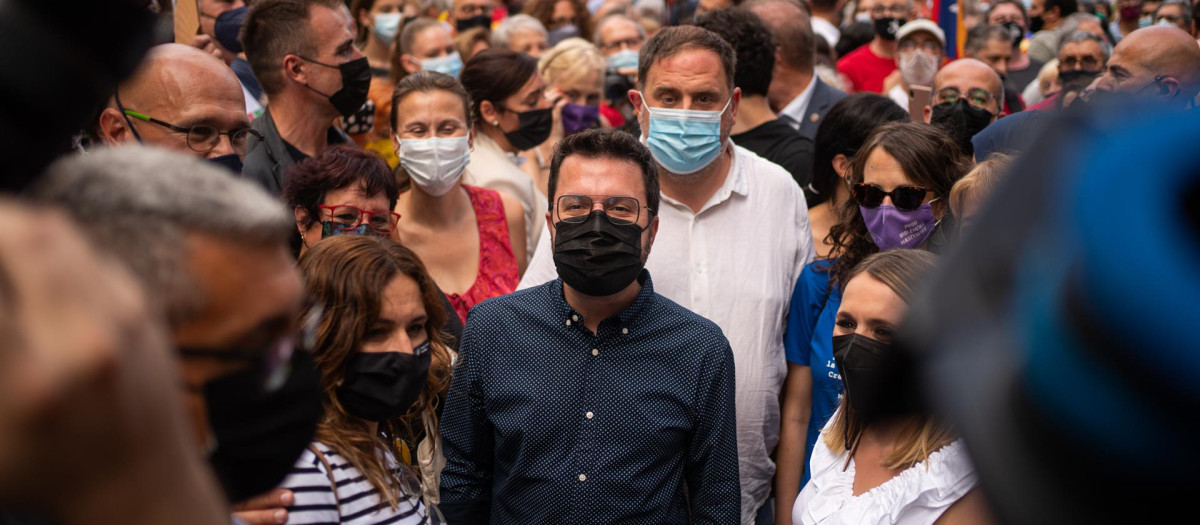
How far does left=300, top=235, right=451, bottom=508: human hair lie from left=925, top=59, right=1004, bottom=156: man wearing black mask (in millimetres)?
3763

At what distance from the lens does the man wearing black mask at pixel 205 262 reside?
1.01 meters

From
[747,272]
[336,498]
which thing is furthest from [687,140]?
[336,498]

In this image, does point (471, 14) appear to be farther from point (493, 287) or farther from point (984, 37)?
point (493, 287)

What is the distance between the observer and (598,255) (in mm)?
3615

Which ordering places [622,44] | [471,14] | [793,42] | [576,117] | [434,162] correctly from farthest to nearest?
[471,14] → [622,44] → [576,117] → [793,42] → [434,162]

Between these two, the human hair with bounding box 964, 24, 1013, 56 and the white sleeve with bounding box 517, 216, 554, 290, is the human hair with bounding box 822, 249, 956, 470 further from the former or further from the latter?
the human hair with bounding box 964, 24, 1013, 56

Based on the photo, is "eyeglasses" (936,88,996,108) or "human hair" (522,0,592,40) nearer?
"eyeglasses" (936,88,996,108)

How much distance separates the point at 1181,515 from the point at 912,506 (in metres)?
2.38

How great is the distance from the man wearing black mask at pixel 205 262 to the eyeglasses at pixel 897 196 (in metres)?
3.34

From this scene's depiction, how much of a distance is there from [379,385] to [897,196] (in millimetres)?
2303

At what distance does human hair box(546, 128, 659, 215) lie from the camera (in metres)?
3.88

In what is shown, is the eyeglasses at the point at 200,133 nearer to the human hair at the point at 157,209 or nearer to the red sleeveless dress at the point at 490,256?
the red sleeveless dress at the point at 490,256

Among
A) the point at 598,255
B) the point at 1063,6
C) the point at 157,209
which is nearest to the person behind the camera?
the point at 157,209

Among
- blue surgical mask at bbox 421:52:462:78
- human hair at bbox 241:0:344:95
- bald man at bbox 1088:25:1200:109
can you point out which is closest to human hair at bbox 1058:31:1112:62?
bald man at bbox 1088:25:1200:109
